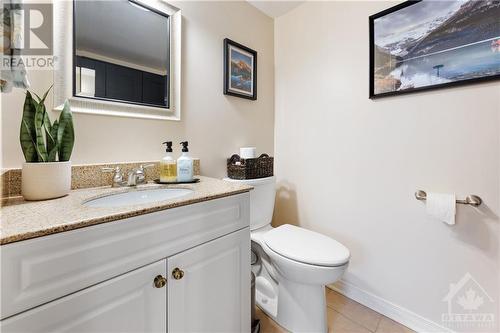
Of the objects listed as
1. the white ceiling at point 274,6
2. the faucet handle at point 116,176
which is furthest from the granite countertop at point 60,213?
the white ceiling at point 274,6

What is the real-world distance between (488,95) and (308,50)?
41.9 inches

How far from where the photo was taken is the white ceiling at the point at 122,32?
38.8 inches

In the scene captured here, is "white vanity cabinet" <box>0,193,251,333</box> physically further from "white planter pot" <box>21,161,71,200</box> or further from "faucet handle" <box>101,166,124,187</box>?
"faucet handle" <box>101,166,124,187</box>

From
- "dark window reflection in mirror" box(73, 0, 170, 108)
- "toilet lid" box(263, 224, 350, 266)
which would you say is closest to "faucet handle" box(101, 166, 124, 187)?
"dark window reflection in mirror" box(73, 0, 170, 108)

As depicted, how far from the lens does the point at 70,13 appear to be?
94cm

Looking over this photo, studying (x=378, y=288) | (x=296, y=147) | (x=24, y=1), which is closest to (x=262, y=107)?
(x=296, y=147)

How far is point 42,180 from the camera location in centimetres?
73

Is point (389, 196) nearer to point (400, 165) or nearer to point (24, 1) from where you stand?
point (400, 165)

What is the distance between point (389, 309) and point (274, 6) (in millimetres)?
2228

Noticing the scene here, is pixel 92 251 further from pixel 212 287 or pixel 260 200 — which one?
pixel 260 200

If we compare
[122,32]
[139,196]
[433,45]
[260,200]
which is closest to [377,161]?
A: [433,45]

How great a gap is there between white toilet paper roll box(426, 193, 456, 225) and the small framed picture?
128 centimetres

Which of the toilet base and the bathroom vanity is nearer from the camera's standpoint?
the bathroom vanity

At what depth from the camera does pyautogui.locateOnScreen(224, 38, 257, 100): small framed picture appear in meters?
1.50
